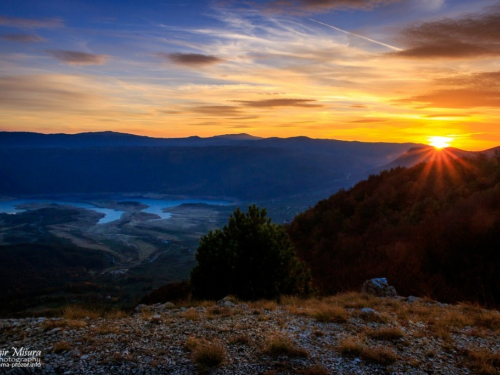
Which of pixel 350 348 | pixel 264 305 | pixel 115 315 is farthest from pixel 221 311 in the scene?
pixel 350 348

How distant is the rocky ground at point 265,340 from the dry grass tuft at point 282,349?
0.02m

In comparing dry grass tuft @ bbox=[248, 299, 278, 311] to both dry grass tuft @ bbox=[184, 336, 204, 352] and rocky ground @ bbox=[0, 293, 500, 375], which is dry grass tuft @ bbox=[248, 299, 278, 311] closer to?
rocky ground @ bbox=[0, 293, 500, 375]

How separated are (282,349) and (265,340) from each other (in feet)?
1.93

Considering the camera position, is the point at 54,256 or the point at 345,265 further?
the point at 54,256

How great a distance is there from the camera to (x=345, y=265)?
15.9 meters

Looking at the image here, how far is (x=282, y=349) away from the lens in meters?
6.38

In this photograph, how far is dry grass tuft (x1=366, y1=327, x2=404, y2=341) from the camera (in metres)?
7.05

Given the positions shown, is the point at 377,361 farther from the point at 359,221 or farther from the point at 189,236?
the point at 189,236

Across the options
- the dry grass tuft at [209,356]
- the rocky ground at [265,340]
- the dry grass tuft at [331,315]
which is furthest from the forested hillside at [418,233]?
the dry grass tuft at [209,356]

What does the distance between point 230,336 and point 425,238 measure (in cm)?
1082

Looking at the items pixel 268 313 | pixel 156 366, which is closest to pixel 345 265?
pixel 268 313

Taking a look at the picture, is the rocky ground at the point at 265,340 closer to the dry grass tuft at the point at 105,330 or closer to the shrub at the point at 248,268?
the dry grass tuft at the point at 105,330

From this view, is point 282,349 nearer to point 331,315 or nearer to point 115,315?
point 331,315

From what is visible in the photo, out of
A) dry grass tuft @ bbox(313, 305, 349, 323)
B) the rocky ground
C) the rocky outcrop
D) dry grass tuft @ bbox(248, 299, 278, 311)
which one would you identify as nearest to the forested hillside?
the rocky outcrop
